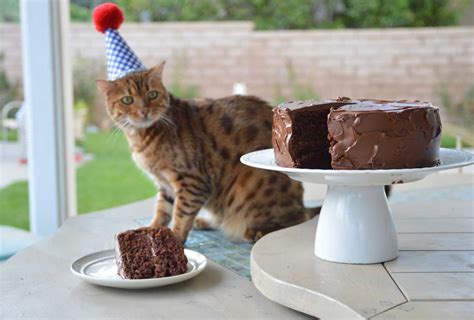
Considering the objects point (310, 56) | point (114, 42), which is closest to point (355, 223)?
point (114, 42)

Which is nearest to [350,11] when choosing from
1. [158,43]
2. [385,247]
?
[158,43]

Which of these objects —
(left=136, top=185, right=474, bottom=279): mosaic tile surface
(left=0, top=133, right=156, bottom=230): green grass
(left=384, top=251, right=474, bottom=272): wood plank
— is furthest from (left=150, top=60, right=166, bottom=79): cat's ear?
(left=0, top=133, right=156, bottom=230): green grass

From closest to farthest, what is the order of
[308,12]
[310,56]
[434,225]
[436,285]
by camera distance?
[436,285] → [434,225] → [310,56] → [308,12]

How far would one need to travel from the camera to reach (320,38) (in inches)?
205

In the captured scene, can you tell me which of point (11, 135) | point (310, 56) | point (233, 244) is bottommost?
point (11, 135)

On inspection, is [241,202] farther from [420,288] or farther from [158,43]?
[158,43]

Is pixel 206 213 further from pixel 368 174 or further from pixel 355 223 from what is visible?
pixel 368 174

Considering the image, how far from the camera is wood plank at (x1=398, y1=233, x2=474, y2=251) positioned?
49.4 inches

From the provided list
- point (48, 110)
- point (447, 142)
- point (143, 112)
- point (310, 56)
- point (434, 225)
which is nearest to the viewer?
point (434, 225)

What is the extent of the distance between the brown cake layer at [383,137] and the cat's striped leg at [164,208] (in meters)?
0.71

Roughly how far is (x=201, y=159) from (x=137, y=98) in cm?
23

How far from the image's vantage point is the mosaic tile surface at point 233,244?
140cm

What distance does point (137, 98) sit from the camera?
5.14 ft

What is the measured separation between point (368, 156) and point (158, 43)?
4.33 meters
